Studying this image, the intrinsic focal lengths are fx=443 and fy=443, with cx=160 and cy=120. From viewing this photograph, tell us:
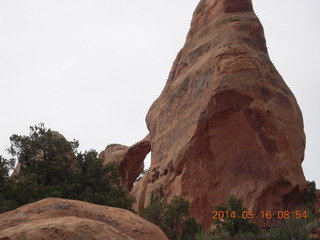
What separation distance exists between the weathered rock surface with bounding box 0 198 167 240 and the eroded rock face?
13893mm

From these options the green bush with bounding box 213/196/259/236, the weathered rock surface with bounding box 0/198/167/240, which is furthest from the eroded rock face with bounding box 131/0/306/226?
the weathered rock surface with bounding box 0/198/167/240

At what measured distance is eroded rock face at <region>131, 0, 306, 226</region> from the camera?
2097 cm

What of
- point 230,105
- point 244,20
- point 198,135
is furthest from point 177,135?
point 244,20

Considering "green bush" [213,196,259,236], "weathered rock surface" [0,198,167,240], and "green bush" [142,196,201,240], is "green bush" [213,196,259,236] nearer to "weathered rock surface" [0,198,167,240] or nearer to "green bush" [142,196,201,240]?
"green bush" [142,196,201,240]

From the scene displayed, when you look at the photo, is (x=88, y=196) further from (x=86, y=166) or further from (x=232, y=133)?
(x=232, y=133)

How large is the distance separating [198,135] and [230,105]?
7.25ft

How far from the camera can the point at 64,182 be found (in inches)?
836

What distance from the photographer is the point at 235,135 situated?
21953mm

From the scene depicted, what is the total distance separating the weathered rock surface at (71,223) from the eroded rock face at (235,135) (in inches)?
547

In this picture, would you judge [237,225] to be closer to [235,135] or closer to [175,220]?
[175,220]

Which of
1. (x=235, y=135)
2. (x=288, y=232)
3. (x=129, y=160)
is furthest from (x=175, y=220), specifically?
(x=129, y=160)

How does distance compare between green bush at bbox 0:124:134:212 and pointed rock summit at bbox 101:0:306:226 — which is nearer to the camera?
green bush at bbox 0:124:134:212

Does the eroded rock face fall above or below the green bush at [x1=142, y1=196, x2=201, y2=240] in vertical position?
above
